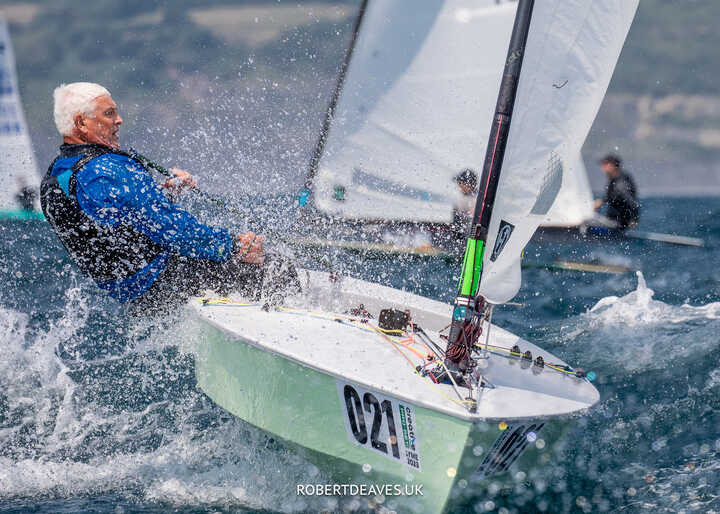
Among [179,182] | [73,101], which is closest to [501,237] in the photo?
[179,182]

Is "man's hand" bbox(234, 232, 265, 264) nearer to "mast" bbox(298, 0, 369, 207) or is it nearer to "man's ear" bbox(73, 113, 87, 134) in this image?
"man's ear" bbox(73, 113, 87, 134)

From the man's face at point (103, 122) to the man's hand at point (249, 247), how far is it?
0.75 m

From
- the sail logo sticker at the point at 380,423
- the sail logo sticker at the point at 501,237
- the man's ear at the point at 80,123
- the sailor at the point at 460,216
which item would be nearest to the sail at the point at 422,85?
the sailor at the point at 460,216

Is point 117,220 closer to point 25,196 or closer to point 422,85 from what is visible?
point 422,85

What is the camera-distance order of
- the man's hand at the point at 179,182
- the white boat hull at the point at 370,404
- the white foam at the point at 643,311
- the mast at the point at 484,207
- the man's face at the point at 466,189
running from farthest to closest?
the man's face at the point at 466,189 < the white foam at the point at 643,311 < the man's hand at the point at 179,182 < the mast at the point at 484,207 < the white boat hull at the point at 370,404

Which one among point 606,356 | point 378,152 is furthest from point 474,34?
point 606,356

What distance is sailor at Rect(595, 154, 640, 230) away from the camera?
8617 mm

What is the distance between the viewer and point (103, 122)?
298 centimetres

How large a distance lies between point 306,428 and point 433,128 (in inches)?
182

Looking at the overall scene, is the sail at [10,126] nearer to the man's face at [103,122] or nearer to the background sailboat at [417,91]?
the background sailboat at [417,91]

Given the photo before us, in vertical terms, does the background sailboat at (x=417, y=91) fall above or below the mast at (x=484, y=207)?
above

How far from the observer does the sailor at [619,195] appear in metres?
8.62

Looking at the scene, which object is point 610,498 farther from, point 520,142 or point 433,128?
point 433,128

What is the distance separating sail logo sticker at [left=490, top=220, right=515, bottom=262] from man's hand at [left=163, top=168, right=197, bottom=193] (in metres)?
1.49
